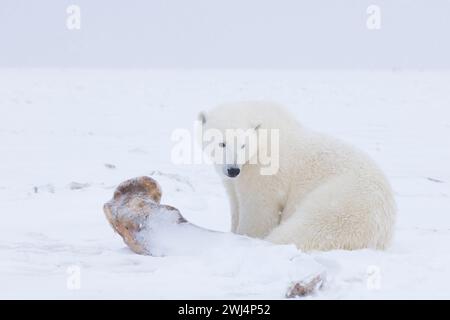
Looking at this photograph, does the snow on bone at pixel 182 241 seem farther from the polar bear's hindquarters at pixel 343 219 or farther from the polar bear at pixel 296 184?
the polar bear at pixel 296 184

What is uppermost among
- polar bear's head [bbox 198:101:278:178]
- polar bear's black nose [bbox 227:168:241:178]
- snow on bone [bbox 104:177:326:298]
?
polar bear's head [bbox 198:101:278:178]

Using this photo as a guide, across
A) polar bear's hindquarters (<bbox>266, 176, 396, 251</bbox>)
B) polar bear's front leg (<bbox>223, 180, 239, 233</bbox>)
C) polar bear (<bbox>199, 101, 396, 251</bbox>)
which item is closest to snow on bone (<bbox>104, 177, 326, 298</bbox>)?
polar bear's hindquarters (<bbox>266, 176, 396, 251</bbox>)

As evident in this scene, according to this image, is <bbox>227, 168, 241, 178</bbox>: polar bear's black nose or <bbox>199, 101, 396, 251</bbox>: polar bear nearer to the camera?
<bbox>199, 101, 396, 251</bbox>: polar bear

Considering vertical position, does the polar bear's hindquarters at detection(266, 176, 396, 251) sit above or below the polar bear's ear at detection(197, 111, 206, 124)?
below

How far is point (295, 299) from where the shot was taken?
10.2 feet

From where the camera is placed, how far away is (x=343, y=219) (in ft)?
13.6

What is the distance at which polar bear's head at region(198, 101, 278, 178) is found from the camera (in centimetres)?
435

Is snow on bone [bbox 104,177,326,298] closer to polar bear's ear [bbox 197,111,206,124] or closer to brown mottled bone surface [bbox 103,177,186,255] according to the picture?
brown mottled bone surface [bbox 103,177,186,255]

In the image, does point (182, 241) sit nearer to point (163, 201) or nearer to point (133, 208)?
point (133, 208)

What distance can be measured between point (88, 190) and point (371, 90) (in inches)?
853

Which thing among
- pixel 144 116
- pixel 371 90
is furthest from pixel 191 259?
pixel 371 90

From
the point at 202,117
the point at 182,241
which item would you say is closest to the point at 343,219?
the point at 182,241

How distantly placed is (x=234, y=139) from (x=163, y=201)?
7.10 ft
